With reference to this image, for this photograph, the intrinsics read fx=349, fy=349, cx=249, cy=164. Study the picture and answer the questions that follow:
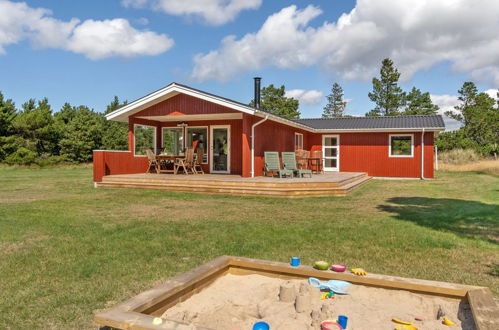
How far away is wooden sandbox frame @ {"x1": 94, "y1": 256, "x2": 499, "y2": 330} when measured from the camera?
1.61 m

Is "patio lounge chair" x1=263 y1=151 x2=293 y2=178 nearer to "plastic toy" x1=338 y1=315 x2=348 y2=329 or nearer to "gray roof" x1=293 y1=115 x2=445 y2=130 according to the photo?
"gray roof" x1=293 y1=115 x2=445 y2=130

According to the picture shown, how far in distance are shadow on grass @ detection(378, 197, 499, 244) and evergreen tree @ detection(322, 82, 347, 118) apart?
146 feet

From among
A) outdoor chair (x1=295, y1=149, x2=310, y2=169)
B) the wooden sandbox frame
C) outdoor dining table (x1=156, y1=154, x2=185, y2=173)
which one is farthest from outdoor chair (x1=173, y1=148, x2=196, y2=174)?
the wooden sandbox frame

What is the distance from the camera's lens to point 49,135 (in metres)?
26.6

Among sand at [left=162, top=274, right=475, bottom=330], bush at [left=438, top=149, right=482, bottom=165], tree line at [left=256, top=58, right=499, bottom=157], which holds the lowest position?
sand at [left=162, top=274, right=475, bottom=330]

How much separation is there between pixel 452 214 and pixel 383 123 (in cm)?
1096

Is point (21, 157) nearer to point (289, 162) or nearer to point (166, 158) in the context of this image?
point (166, 158)

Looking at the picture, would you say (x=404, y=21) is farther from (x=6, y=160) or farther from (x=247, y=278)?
(x=6, y=160)

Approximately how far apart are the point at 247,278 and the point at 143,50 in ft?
114

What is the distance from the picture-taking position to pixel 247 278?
2.53 meters

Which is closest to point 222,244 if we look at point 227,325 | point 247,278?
point 247,278

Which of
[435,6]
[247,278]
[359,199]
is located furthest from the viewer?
[435,6]

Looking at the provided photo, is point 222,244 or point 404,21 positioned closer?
point 222,244

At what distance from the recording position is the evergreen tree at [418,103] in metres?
36.9
